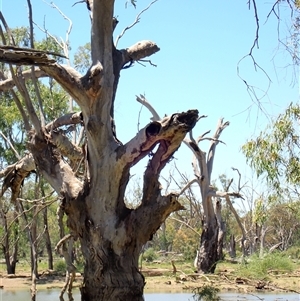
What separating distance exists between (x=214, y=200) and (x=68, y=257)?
991 cm

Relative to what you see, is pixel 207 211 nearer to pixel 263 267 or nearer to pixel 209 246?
pixel 209 246

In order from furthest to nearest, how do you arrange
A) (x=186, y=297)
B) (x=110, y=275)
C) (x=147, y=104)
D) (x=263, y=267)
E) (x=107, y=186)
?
(x=147, y=104), (x=263, y=267), (x=186, y=297), (x=107, y=186), (x=110, y=275)

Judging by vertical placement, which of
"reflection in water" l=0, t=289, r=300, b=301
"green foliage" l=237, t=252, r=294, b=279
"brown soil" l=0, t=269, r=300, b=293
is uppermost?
"green foliage" l=237, t=252, r=294, b=279

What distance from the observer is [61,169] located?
6.19 metres

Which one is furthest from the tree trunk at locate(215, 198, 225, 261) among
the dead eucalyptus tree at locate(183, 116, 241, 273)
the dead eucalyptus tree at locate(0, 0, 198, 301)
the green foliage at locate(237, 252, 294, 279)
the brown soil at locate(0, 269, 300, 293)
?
the dead eucalyptus tree at locate(0, 0, 198, 301)

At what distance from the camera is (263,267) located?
44.4 ft

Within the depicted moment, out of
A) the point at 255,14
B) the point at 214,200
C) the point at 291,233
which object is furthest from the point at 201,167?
the point at 291,233

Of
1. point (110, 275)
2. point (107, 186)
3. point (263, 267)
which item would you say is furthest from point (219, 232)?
point (110, 275)

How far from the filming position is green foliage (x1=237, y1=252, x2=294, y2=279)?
12.9 metres

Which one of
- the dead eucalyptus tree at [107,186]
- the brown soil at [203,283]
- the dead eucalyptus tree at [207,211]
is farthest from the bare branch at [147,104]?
the dead eucalyptus tree at [107,186]

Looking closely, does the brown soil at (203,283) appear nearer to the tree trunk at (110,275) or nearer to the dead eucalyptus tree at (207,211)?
the dead eucalyptus tree at (207,211)

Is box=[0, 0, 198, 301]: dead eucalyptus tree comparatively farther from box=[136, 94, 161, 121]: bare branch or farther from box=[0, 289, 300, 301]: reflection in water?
box=[136, 94, 161, 121]: bare branch

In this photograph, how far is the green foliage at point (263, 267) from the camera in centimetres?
1291

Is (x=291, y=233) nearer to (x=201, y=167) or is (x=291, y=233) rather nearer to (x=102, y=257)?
(x=201, y=167)
